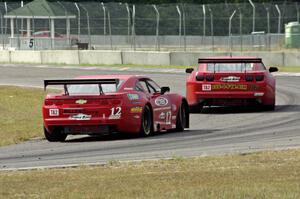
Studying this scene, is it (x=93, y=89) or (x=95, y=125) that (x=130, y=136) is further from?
(x=93, y=89)

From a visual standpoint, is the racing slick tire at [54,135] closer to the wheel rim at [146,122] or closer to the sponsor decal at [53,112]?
the sponsor decal at [53,112]

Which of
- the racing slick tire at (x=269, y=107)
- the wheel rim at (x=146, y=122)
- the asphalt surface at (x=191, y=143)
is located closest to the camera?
the asphalt surface at (x=191, y=143)

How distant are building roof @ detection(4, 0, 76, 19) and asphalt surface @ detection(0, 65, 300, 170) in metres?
34.4

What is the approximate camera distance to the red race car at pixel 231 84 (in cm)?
2295

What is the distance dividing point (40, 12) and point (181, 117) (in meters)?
42.1

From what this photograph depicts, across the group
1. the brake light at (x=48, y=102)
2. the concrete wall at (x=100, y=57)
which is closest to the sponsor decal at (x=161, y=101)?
the brake light at (x=48, y=102)

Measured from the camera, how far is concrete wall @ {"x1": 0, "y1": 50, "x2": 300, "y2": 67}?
43531mm

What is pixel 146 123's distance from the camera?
712 inches

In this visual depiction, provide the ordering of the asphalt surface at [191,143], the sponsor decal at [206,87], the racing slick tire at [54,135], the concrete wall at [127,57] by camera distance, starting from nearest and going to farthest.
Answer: the asphalt surface at [191,143] → the racing slick tire at [54,135] → the sponsor decal at [206,87] → the concrete wall at [127,57]

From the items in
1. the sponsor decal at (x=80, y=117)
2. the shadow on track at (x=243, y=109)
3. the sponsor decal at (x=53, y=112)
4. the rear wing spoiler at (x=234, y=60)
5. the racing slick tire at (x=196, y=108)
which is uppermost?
the rear wing spoiler at (x=234, y=60)

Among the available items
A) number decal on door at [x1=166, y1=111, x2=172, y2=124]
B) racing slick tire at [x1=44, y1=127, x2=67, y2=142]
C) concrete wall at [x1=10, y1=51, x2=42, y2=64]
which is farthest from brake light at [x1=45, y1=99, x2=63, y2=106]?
concrete wall at [x1=10, y1=51, x2=42, y2=64]

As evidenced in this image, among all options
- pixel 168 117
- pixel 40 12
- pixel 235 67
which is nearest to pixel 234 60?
pixel 235 67

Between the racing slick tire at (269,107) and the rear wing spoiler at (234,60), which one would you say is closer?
the rear wing spoiler at (234,60)

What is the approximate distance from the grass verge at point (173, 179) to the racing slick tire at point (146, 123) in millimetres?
4344
